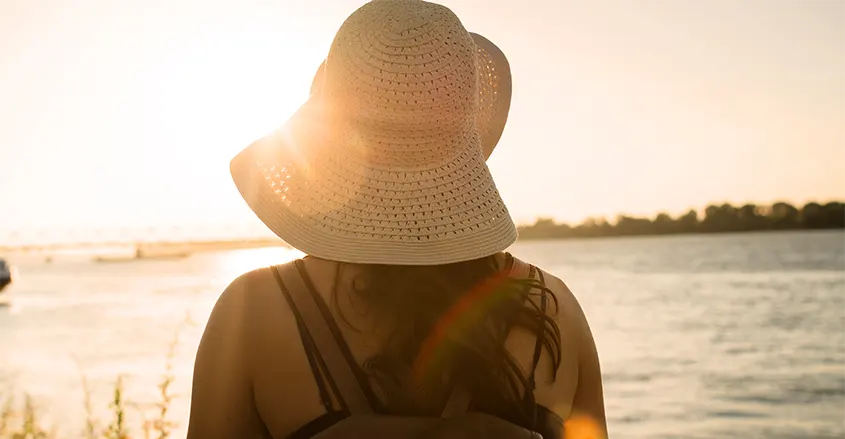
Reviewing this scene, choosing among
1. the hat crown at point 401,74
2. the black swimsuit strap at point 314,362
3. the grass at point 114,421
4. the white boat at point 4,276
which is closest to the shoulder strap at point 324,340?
the black swimsuit strap at point 314,362

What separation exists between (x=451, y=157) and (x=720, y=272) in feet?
180

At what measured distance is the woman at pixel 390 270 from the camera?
5.14ft

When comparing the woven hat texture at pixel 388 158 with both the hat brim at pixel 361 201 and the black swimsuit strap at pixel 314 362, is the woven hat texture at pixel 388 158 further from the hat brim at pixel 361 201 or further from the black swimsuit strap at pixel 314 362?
the black swimsuit strap at pixel 314 362

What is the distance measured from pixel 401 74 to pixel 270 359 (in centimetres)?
57

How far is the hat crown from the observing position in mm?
1659

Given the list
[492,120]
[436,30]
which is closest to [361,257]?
[436,30]

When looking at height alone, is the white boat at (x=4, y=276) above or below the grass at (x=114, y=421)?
below

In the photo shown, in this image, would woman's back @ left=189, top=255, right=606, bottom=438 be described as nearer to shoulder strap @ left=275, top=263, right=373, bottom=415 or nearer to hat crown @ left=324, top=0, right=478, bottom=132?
shoulder strap @ left=275, top=263, right=373, bottom=415

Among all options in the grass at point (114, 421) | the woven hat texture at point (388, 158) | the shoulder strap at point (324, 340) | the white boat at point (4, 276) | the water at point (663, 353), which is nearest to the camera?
the shoulder strap at point (324, 340)

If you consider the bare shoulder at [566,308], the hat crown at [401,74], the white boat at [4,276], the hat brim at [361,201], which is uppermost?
the hat crown at [401,74]

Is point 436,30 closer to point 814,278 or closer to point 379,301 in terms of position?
point 379,301

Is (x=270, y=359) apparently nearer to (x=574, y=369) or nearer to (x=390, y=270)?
(x=390, y=270)

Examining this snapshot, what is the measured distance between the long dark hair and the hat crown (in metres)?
0.28

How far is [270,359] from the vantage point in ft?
5.27
